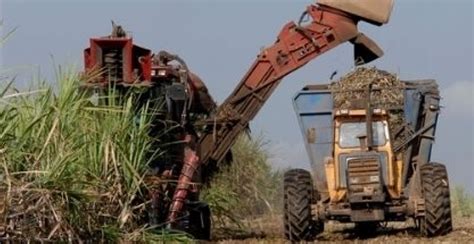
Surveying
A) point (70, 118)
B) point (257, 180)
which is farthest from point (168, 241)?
point (257, 180)

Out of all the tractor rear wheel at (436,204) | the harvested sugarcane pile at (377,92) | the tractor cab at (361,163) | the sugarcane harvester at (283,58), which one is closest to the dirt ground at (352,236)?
the tractor rear wheel at (436,204)

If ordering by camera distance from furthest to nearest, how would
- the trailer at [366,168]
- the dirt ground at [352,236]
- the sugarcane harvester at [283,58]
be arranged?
1. the sugarcane harvester at [283,58]
2. the trailer at [366,168]
3. the dirt ground at [352,236]

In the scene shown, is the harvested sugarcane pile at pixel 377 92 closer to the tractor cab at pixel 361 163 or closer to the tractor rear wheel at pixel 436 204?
the tractor cab at pixel 361 163

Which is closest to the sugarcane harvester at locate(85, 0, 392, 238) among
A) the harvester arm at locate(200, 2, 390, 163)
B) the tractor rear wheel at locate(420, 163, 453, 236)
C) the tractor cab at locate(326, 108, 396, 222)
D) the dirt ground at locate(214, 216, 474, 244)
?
the harvester arm at locate(200, 2, 390, 163)

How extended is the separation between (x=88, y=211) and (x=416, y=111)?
26.2 feet

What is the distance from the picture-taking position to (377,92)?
17016 millimetres

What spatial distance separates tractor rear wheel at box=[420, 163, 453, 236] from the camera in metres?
15.1

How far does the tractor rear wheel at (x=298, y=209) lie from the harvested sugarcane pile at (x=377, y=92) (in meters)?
1.72

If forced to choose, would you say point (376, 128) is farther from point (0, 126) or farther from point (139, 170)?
point (0, 126)

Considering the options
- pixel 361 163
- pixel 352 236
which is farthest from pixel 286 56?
pixel 352 236

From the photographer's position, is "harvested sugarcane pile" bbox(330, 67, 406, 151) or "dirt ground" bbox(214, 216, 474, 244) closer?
"dirt ground" bbox(214, 216, 474, 244)

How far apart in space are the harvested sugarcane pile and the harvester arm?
0.52 meters

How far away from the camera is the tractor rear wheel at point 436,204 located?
1512 centimetres

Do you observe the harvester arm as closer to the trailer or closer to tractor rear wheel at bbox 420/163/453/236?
the trailer
